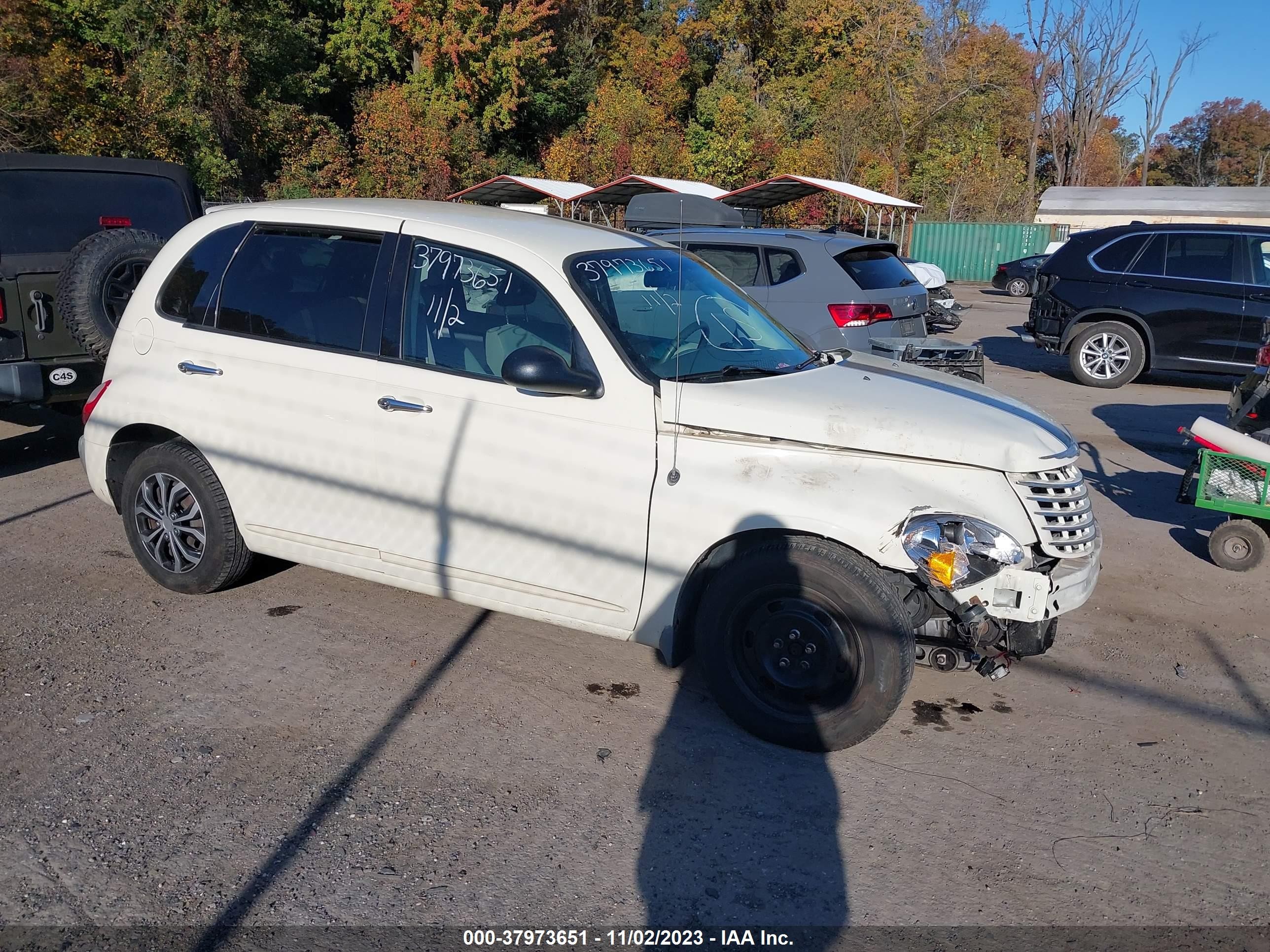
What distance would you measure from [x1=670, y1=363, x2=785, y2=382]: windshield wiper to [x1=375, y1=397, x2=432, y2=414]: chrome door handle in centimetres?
107

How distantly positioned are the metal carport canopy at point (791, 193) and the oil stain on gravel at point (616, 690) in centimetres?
1925

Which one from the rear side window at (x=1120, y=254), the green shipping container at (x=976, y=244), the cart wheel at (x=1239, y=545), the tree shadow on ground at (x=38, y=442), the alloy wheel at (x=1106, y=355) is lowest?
the tree shadow on ground at (x=38, y=442)

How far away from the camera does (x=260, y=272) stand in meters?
4.98

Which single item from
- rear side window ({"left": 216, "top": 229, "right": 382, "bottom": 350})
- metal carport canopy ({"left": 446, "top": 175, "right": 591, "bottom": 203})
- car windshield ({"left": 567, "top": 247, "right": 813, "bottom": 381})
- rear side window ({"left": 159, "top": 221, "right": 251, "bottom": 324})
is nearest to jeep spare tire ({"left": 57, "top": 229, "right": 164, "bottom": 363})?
rear side window ({"left": 159, "top": 221, "right": 251, "bottom": 324})

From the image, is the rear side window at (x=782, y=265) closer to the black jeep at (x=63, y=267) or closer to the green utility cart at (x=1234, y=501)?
the green utility cart at (x=1234, y=501)

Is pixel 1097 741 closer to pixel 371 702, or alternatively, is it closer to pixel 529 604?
pixel 529 604

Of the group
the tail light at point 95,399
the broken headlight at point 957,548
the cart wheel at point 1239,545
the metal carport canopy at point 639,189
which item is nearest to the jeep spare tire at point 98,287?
the tail light at point 95,399

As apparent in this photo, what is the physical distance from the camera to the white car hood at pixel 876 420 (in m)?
3.83

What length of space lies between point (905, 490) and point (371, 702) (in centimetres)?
231

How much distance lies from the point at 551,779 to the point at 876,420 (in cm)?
177

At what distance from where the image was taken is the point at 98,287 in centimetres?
689

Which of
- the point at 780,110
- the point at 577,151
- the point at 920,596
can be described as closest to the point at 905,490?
the point at 920,596

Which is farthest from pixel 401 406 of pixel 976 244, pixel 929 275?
pixel 976 244

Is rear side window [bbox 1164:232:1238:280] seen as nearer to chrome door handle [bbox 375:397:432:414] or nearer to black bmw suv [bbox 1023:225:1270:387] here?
black bmw suv [bbox 1023:225:1270:387]
